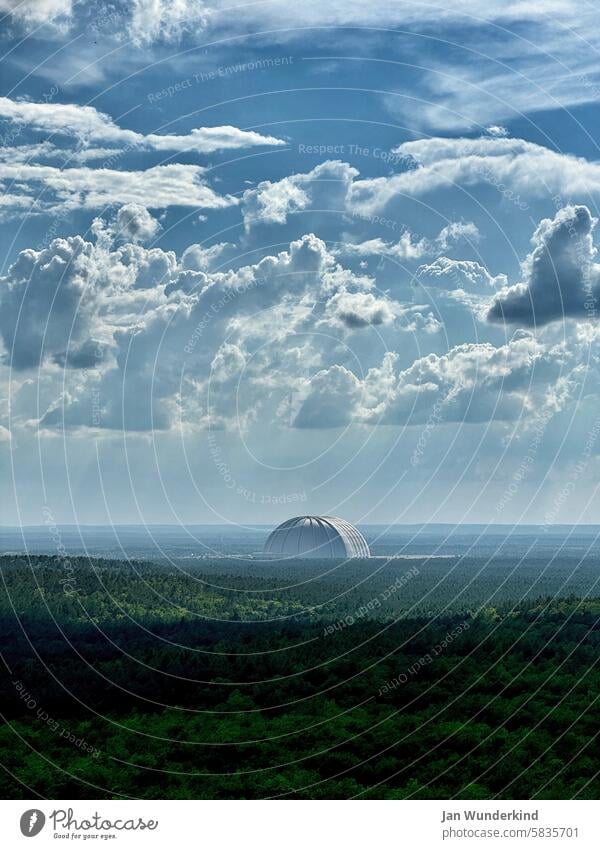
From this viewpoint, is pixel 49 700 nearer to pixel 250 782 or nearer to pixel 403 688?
pixel 250 782
